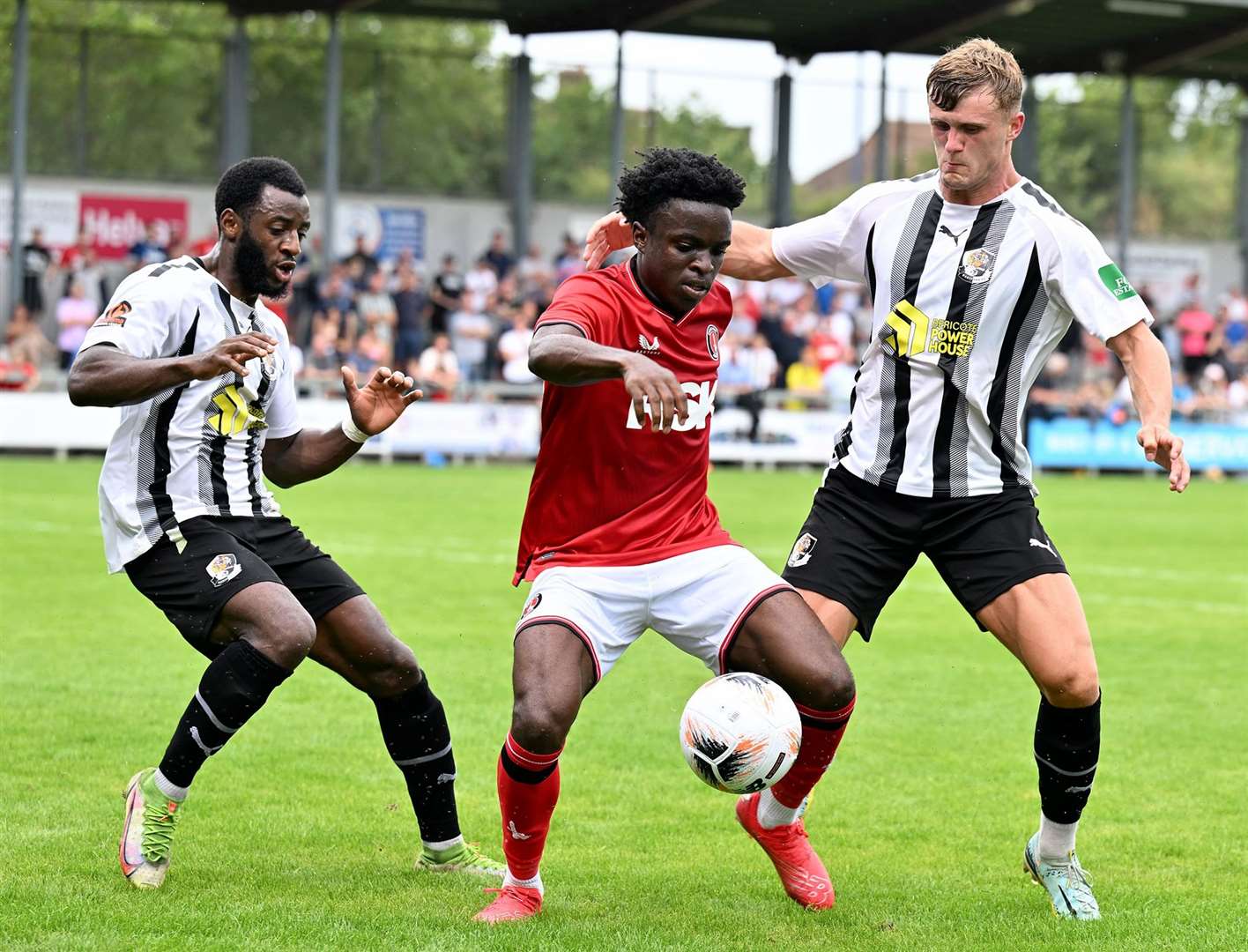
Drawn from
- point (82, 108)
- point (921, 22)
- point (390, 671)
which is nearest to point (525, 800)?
point (390, 671)

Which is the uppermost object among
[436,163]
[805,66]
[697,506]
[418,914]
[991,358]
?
[805,66]

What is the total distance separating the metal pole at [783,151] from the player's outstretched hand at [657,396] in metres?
30.4

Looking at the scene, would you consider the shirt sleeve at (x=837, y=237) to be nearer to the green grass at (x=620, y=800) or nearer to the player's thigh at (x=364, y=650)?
the player's thigh at (x=364, y=650)

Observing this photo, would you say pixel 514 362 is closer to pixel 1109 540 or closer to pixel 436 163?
pixel 436 163

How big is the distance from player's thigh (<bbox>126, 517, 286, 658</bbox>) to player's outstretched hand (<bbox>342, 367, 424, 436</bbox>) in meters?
0.62

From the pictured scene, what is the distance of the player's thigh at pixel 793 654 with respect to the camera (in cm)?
534

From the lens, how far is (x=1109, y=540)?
17.1 metres

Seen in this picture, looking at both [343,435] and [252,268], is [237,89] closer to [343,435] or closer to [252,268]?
[343,435]

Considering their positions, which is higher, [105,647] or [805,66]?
[805,66]

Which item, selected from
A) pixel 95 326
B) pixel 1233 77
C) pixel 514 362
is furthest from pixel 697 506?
pixel 1233 77

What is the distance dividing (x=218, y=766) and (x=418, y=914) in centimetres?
225


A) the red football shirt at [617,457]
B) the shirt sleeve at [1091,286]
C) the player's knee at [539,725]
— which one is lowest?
the player's knee at [539,725]

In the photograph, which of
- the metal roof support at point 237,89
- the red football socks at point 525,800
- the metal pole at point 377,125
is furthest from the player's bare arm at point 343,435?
the metal pole at point 377,125

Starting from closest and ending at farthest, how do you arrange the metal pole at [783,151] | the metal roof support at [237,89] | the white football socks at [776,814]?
the white football socks at [776,814]
the metal roof support at [237,89]
the metal pole at [783,151]
